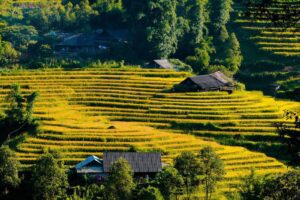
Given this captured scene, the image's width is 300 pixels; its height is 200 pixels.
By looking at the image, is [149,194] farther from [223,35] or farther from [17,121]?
[223,35]

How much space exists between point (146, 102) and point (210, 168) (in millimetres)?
15230

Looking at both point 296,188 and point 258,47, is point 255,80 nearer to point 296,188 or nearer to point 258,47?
point 258,47

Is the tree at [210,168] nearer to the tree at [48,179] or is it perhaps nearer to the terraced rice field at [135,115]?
the terraced rice field at [135,115]

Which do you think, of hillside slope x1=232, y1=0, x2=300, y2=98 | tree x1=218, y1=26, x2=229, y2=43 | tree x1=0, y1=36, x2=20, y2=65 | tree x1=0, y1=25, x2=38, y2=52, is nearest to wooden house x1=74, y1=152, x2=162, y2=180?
hillside slope x1=232, y1=0, x2=300, y2=98

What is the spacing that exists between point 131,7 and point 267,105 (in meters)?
26.2

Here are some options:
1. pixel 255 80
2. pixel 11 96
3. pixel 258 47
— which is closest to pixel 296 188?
pixel 11 96

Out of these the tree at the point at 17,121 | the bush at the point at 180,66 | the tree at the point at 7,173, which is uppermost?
the bush at the point at 180,66

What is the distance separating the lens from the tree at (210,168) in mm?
34062

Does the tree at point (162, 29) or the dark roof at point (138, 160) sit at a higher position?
the tree at point (162, 29)

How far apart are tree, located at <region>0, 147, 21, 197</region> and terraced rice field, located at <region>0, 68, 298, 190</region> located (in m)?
3.78

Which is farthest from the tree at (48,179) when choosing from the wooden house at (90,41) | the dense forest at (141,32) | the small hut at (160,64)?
the wooden house at (90,41)

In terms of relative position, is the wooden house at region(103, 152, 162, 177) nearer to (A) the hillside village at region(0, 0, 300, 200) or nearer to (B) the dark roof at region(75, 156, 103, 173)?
(A) the hillside village at region(0, 0, 300, 200)

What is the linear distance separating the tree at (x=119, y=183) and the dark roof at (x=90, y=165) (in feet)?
13.2

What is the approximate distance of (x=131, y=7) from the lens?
70750 millimetres
